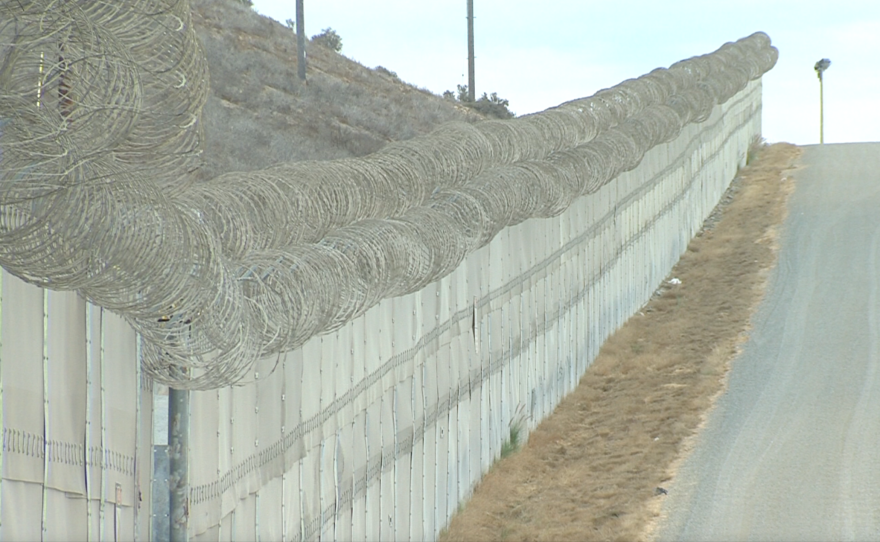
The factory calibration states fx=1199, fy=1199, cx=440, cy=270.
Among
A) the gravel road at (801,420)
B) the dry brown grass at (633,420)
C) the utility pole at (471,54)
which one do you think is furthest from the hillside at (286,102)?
the gravel road at (801,420)

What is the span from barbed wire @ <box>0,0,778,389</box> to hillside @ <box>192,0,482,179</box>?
14.7 metres

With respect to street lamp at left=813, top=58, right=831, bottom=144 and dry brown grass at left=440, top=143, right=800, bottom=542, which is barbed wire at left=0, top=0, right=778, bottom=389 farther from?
street lamp at left=813, top=58, right=831, bottom=144

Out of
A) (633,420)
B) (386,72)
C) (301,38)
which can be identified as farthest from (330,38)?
(633,420)

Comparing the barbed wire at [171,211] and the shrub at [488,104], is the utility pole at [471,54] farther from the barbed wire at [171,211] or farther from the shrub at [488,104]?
the barbed wire at [171,211]

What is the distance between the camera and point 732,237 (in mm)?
21922

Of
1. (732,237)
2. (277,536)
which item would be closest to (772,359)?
(732,237)

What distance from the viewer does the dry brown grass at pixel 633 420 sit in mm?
10703

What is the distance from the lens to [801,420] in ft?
41.0

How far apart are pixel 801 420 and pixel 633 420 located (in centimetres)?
184

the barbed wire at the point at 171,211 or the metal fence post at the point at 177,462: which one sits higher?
the barbed wire at the point at 171,211

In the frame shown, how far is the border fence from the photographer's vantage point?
4559mm

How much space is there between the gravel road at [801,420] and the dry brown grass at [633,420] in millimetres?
288

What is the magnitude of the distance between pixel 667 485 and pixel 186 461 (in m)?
6.20

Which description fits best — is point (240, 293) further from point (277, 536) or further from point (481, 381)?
point (481, 381)
